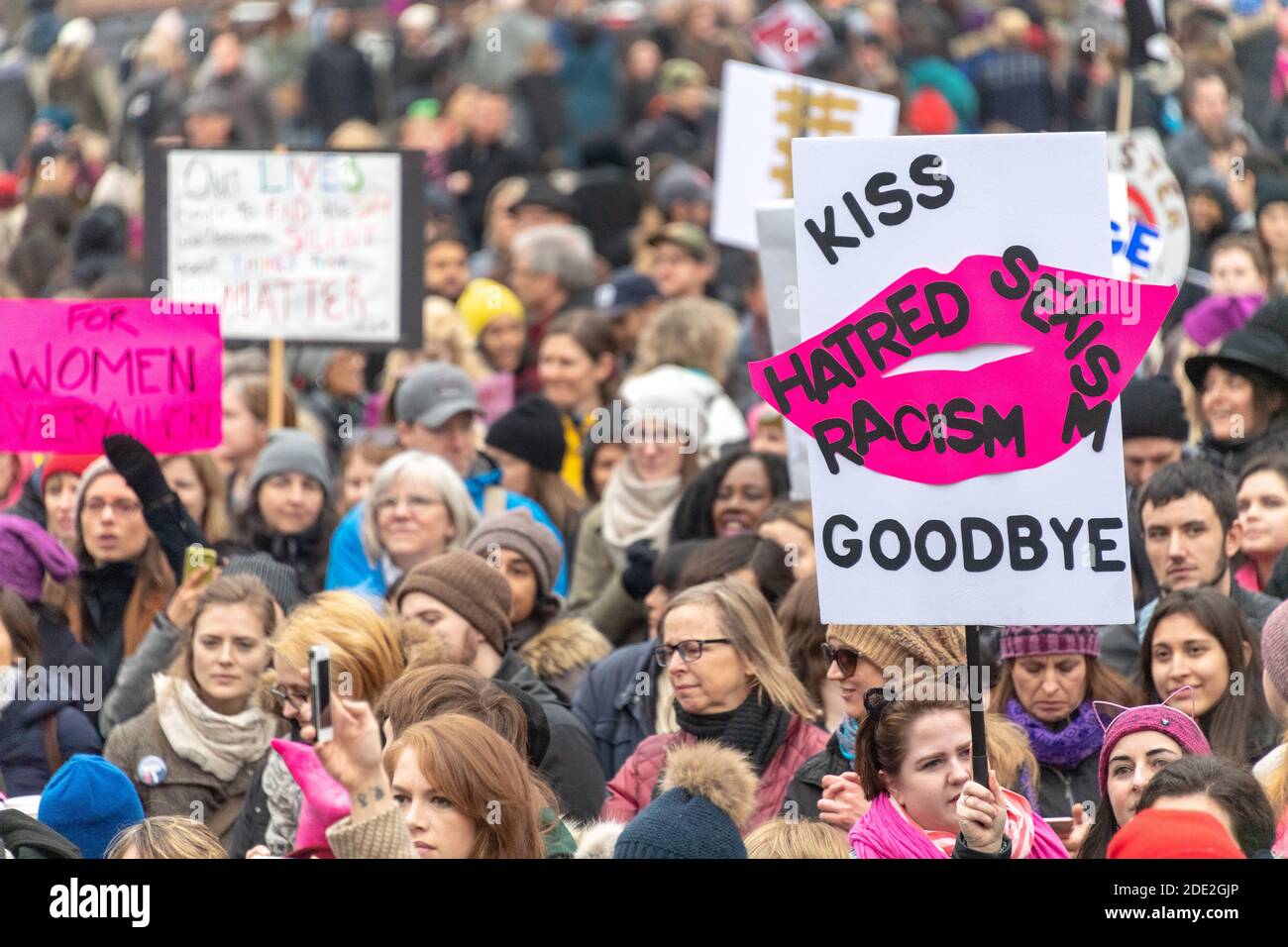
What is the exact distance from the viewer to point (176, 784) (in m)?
6.36

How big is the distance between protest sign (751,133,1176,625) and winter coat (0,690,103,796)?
2709mm

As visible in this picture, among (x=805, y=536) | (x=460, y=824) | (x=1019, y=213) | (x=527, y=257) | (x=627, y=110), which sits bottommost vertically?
(x=460, y=824)

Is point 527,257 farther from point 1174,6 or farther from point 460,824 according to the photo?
point 460,824

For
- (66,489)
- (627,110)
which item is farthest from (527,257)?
(627,110)

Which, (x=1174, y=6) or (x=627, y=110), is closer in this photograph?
(x=1174, y=6)

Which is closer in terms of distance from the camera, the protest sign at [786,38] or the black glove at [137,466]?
the black glove at [137,466]

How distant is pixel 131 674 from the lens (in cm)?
709

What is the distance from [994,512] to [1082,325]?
16.3 inches

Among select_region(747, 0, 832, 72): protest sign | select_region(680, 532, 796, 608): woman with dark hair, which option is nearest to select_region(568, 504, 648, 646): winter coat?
select_region(680, 532, 796, 608): woman with dark hair

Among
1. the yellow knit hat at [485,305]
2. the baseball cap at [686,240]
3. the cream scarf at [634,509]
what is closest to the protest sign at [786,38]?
the baseball cap at [686,240]

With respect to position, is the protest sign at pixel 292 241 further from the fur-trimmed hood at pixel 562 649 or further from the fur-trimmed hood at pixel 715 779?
the fur-trimmed hood at pixel 715 779

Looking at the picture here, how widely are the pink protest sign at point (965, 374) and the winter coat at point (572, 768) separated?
1508mm

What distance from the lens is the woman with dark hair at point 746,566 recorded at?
6.96m

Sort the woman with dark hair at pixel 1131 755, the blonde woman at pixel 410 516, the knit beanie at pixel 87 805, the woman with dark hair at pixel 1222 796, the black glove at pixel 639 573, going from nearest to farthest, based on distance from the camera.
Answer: the woman with dark hair at pixel 1222 796 → the woman with dark hair at pixel 1131 755 → the knit beanie at pixel 87 805 → the blonde woman at pixel 410 516 → the black glove at pixel 639 573
